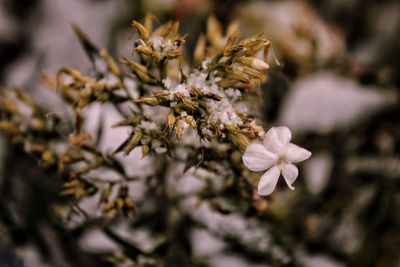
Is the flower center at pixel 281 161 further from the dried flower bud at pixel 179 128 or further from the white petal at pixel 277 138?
the dried flower bud at pixel 179 128

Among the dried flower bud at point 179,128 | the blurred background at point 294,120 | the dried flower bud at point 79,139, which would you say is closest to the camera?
the dried flower bud at point 179,128

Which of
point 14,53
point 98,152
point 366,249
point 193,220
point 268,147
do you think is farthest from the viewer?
point 14,53

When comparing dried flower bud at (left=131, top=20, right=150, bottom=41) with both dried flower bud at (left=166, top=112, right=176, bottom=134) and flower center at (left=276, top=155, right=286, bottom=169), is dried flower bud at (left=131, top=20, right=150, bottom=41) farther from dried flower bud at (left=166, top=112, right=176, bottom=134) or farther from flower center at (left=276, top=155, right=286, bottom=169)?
flower center at (left=276, top=155, right=286, bottom=169)

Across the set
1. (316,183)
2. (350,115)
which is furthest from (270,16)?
(316,183)

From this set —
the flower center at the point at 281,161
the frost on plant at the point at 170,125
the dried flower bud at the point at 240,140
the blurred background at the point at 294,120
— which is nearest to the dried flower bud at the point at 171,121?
the frost on plant at the point at 170,125

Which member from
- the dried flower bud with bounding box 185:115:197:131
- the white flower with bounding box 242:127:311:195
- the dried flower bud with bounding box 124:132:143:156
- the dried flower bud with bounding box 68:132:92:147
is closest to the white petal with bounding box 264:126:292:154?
the white flower with bounding box 242:127:311:195

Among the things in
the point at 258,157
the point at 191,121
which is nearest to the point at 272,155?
the point at 258,157

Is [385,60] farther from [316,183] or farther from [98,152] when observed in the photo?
[98,152]

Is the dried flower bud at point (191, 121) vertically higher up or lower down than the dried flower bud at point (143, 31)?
lower down
